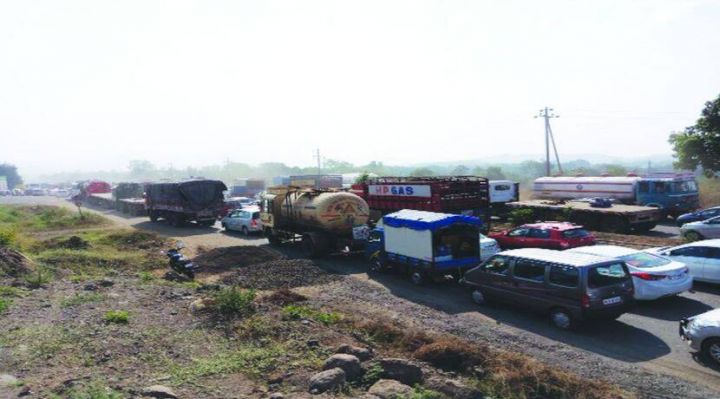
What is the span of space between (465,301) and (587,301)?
3.97 m

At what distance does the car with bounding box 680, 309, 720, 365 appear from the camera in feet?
33.0

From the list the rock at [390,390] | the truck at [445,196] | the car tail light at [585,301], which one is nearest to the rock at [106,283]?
the rock at [390,390]

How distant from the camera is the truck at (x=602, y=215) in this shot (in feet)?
84.2

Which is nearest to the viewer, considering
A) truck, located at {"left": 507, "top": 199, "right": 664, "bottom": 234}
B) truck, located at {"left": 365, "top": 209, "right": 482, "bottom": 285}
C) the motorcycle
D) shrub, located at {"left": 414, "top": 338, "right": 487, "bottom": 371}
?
shrub, located at {"left": 414, "top": 338, "right": 487, "bottom": 371}

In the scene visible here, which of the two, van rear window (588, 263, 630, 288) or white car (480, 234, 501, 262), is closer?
van rear window (588, 263, 630, 288)

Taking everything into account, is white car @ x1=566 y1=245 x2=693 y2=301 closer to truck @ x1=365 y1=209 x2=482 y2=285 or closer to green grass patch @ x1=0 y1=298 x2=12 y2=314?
truck @ x1=365 y1=209 x2=482 y2=285

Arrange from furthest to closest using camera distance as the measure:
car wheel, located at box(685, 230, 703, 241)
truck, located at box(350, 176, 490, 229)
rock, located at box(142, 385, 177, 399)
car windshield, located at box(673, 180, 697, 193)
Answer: car windshield, located at box(673, 180, 697, 193) → truck, located at box(350, 176, 490, 229) → car wheel, located at box(685, 230, 703, 241) → rock, located at box(142, 385, 177, 399)

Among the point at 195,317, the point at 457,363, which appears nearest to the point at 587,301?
the point at 457,363

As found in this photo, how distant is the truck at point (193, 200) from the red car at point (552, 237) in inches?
784

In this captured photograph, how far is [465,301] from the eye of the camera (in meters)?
15.1

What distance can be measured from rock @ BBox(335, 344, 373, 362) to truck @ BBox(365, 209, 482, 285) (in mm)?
6463

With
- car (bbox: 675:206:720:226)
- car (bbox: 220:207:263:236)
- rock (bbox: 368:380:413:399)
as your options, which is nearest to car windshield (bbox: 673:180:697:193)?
car (bbox: 675:206:720:226)

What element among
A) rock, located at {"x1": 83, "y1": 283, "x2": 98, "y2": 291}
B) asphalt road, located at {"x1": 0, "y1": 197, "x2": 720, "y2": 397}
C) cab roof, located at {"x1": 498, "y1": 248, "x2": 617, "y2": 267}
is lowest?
asphalt road, located at {"x1": 0, "y1": 197, "x2": 720, "y2": 397}

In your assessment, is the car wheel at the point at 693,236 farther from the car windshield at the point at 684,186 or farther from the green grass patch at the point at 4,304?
the green grass patch at the point at 4,304
